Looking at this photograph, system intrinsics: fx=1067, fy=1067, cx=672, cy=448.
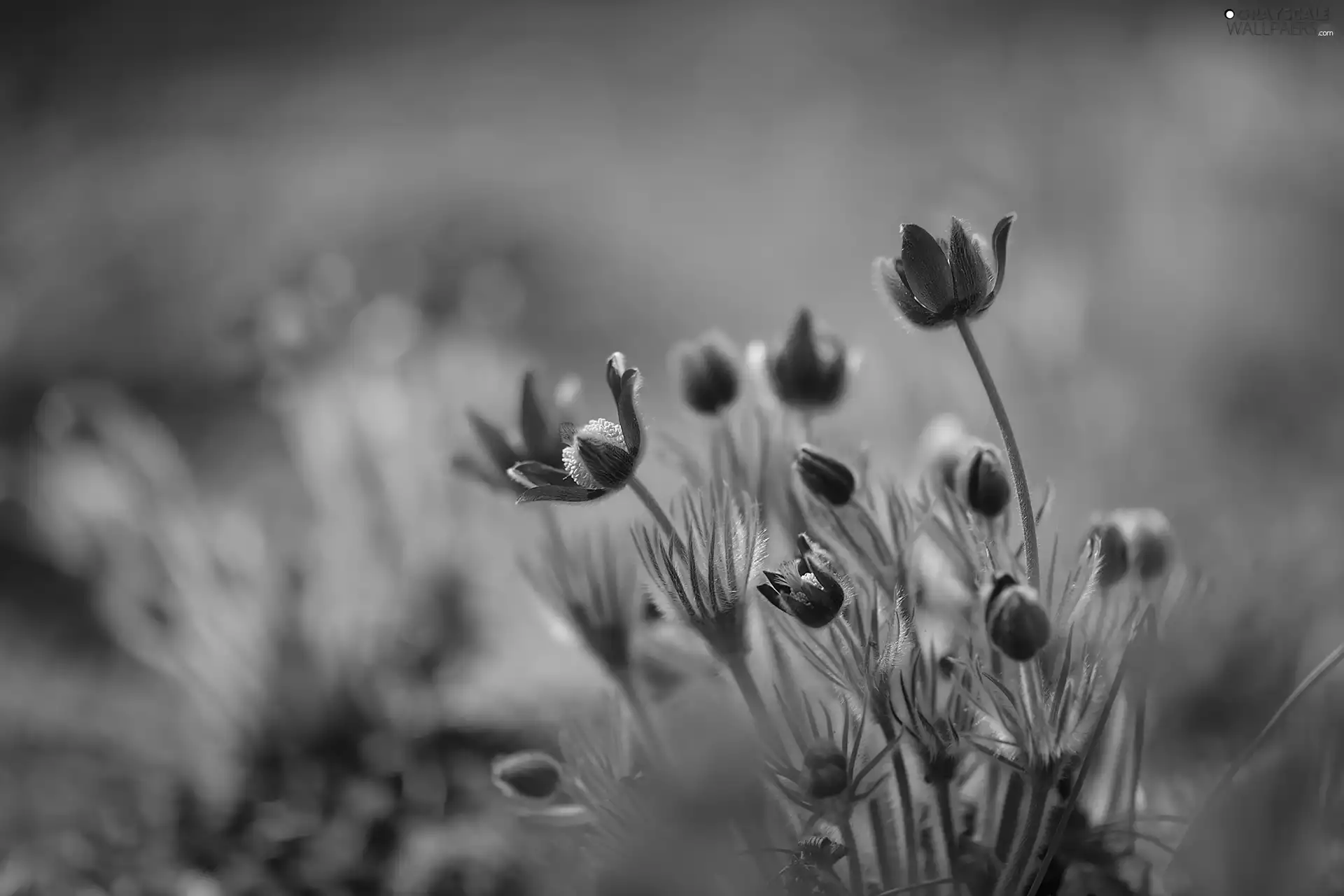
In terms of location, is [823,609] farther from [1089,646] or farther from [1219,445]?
[1219,445]

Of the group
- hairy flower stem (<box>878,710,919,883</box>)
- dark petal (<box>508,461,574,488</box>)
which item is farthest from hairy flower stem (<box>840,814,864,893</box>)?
dark petal (<box>508,461,574,488</box>)

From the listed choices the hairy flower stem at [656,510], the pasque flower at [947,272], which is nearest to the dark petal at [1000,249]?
the pasque flower at [947,272]

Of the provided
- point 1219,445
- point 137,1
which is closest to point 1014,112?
point 1219,445

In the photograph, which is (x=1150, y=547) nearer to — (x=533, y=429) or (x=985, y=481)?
(x=985, y=481)

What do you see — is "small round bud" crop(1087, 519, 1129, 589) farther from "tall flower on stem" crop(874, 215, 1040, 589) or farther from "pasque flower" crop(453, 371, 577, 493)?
"pasque flower" crop(453, 371, 577, 493)

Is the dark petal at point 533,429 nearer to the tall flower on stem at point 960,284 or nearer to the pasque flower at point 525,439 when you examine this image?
the pasque flower at point 525,439

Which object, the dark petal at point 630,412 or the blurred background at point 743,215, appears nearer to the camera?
the dark petal at point 630,412
